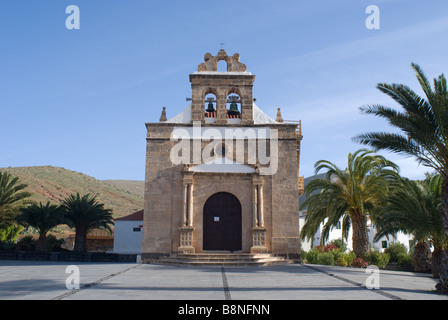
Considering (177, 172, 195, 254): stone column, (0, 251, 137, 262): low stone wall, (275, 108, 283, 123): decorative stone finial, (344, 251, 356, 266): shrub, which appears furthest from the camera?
(275, 108, 283, 123): decorative stone finial

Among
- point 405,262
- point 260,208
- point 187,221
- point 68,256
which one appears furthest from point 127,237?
point 405,262

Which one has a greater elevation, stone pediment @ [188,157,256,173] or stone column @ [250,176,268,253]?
stone pediment @ [188,157,256,173]

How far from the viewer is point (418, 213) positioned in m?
15.2

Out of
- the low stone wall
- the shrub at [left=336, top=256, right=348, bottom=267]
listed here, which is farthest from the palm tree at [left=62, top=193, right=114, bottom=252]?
the shrub at [left=336, top=256, right=348, bottom=267]

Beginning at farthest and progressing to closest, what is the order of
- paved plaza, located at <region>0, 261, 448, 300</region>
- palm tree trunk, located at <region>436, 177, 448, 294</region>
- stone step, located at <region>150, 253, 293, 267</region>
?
stone step, located at <region>150, 253, 293, 267</region> < palm tree trunk, located at <region>436, 177, 448, 294</region> < paved plaza, located at <region>0, 261, 448, 300</region>

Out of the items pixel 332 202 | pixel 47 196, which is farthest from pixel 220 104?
pixel 47 196

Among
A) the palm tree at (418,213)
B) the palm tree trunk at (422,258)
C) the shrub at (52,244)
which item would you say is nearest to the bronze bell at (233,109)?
the palm tree at (418,213)

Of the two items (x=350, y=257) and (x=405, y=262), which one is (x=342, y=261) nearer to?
(x=350, y=257)

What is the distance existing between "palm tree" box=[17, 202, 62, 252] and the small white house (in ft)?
24.2

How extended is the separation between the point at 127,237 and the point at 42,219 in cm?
848

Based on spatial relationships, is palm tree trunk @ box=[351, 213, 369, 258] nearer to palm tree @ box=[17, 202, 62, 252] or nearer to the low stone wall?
the low stone wall

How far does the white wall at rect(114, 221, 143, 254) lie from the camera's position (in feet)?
95.2

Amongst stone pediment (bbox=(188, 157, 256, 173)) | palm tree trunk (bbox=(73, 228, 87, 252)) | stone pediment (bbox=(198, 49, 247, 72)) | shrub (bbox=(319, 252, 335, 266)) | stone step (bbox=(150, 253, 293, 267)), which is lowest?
shrub (bbox=(319, 252, 335, 266))

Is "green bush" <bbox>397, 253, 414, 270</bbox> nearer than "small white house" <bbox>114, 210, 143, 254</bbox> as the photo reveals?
Yes
